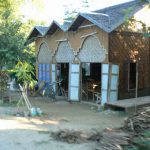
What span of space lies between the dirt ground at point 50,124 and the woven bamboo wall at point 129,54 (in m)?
2.06

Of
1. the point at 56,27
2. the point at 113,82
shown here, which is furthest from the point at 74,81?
the point at 56,27

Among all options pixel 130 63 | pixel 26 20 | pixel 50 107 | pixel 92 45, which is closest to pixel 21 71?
pixel 50 107

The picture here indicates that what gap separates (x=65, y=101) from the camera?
17141 mm

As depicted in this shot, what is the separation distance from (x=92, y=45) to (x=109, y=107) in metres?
3.27

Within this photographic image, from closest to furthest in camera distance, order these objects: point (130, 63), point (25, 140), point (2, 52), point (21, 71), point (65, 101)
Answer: point (25, 140), point (21, 71), point (130, 63), point (65, 101), point (2, 52)

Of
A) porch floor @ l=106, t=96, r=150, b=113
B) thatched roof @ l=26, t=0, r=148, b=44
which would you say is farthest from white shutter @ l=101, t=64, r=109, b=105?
thatched roof @ l=26, t=0, r=148, b=44

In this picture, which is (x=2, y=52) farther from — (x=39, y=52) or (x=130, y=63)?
A: (x=130, y=63)

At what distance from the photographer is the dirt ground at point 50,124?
26.1 ft

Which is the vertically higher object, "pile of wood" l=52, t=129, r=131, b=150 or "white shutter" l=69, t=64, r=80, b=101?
"white shutter" l=69, t=64, r=80, b=101

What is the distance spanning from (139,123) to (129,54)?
6.62 metres

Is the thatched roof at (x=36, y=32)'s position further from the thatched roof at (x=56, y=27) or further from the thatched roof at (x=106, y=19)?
the thatched roof at (x=106, y=19)

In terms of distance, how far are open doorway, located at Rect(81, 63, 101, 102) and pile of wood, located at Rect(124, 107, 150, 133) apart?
6.17 metres

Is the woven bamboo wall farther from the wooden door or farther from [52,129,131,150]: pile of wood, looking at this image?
[52,129,131,150]: pile of wood

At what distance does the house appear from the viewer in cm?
1452
